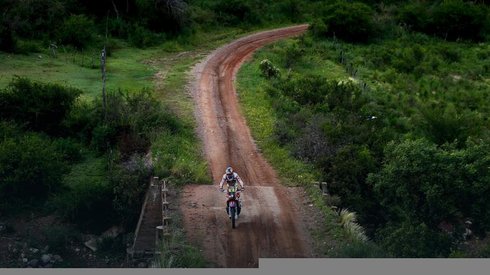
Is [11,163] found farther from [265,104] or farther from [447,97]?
[447,97]

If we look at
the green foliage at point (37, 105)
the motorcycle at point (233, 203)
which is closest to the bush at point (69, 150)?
the green foliage at point (37, 105)

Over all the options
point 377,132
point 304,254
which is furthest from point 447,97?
point 304,254

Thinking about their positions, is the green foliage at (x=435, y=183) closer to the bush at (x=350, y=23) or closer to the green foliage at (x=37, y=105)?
the green foliage at (x=37, y=105)

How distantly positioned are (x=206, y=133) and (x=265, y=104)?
4.18 m

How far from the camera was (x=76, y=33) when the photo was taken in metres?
38.7

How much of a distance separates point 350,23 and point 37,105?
22.6 meters

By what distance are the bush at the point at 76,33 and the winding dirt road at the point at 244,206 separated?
405 inches

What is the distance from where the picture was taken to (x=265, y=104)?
3089 centimetres

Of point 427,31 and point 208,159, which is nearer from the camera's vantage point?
point 208,159

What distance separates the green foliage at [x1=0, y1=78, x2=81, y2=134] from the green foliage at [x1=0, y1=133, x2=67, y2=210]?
3.32 meters

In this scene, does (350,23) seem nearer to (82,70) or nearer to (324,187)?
(82,70)

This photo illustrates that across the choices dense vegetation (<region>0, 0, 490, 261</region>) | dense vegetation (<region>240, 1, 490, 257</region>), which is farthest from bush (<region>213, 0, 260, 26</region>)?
dense vegetation (<region>240, 1, 490, 257</region>)

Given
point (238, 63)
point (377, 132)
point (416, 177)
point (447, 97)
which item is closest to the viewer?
point (416, 177)

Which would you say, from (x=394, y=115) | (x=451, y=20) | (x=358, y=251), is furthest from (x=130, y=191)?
(x=451, y=20)
